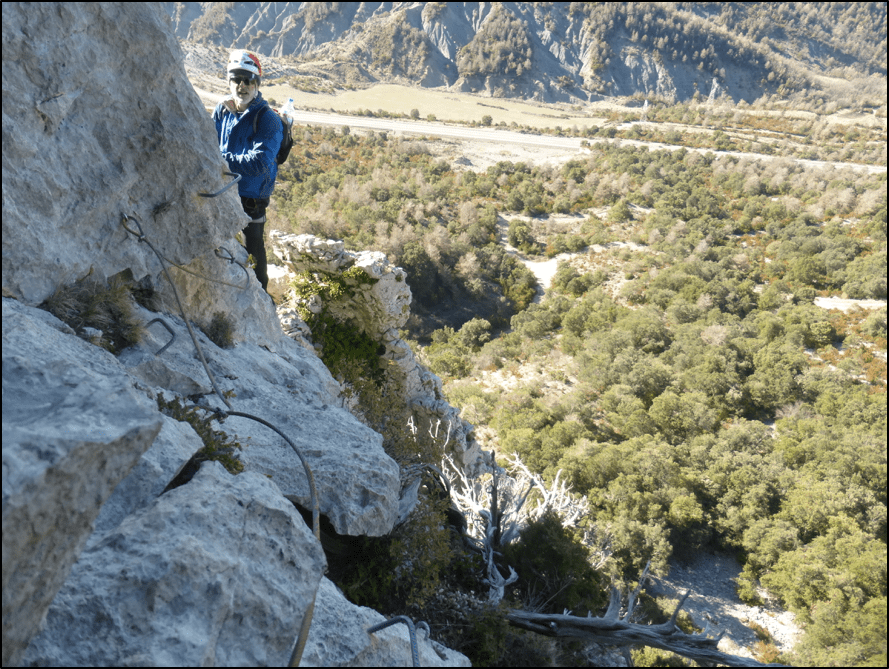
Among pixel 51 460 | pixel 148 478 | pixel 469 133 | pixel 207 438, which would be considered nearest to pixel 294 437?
pixel 207 438

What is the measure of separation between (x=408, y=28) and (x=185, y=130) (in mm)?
87775

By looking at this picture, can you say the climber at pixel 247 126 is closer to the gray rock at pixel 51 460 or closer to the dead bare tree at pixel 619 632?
the gray rock at pixel 51 460

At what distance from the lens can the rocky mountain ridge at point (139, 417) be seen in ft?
4.93

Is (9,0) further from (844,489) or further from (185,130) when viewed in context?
(844,489)

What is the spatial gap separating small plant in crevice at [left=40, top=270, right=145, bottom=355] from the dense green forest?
39.3ft

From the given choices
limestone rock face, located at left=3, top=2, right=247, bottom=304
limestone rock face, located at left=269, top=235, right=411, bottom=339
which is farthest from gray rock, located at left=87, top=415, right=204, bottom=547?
limestone rock face, located at left=269, top=235, right=411, bottom=339

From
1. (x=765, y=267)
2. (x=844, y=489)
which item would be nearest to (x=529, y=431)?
(x=844, y=489)

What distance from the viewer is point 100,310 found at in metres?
3.01

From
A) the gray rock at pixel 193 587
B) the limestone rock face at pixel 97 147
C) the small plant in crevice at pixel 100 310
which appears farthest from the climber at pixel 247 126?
the gray rock at pixel 193 587

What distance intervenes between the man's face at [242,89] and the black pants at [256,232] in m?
0.94

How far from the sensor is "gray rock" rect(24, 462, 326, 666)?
5.08ft

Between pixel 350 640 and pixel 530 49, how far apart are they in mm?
90693

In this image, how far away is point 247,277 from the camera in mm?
4852

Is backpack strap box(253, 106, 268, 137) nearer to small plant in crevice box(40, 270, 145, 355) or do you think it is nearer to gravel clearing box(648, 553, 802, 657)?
small plant in crevice box(40, 270, 145, 355)
